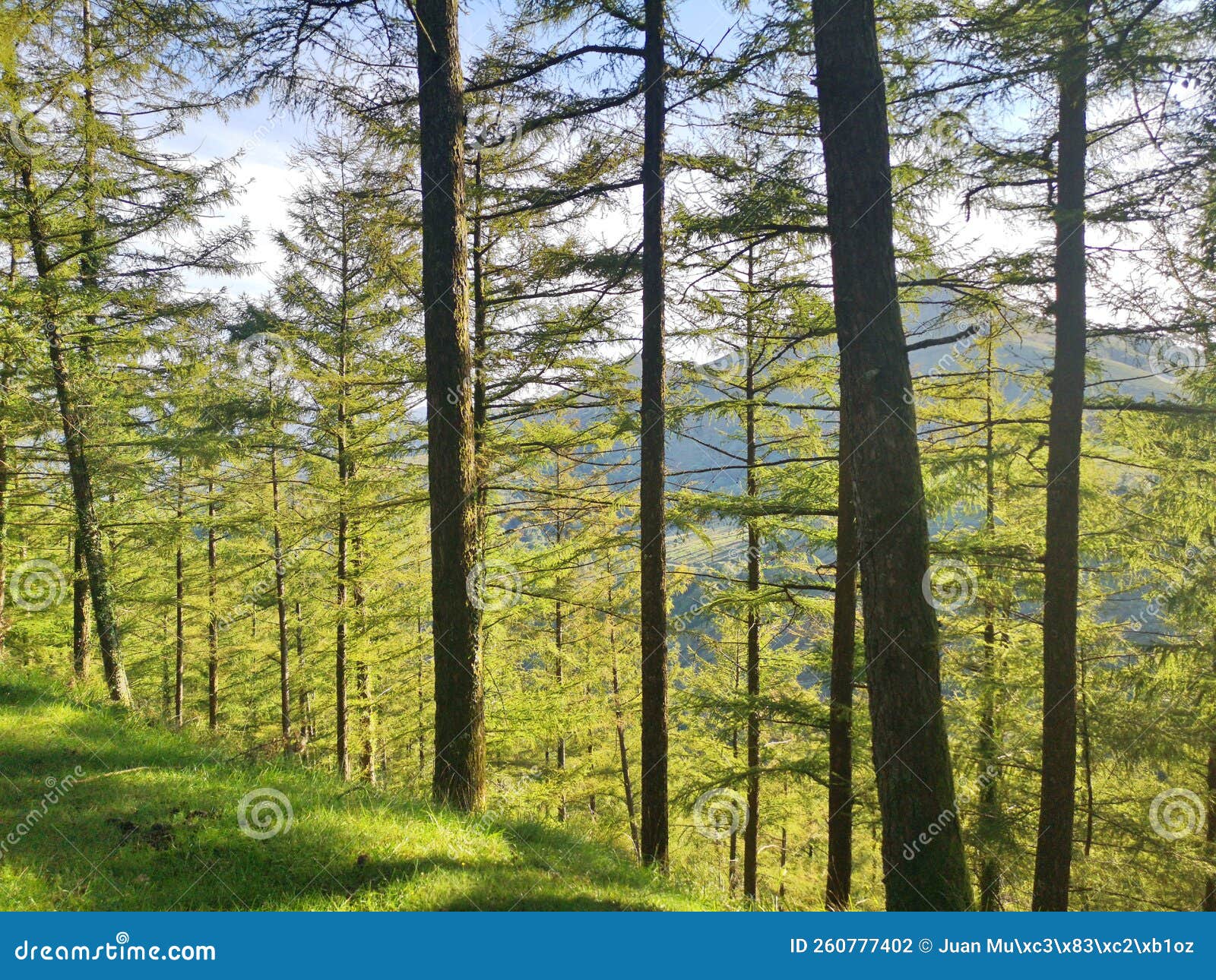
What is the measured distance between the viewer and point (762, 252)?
985 cm

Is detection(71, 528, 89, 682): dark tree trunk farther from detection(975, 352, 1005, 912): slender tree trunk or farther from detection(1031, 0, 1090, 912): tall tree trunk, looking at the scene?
detection(975, 352, 1005, 912): slender tree trunk

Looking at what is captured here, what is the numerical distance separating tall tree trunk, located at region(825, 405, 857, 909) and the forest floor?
400 cm

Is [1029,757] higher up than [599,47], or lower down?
lower down

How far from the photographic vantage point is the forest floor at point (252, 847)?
3801 millimetres

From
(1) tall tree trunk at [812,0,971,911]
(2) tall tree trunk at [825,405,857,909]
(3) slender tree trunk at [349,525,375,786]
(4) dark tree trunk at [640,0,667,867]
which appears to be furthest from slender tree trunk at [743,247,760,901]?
(3) slender tree trunk at [349,525,375,786]

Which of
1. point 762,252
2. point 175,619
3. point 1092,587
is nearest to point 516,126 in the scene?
point 762,252

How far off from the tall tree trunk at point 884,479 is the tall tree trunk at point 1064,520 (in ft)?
12.5

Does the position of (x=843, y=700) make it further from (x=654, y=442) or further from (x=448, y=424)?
(x=448, y=424)

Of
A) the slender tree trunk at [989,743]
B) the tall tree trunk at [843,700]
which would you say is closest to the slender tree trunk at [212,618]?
the tall tree trunk at [843,700]

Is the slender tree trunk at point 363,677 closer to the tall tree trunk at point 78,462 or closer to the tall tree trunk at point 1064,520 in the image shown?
the tall tree trunk at point 78,462

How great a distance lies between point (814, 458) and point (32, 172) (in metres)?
13.3

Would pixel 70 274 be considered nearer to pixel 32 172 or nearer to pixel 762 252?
pixel 32 172

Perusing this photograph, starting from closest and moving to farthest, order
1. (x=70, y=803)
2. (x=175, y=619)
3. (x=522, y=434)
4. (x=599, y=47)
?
(x=70, y=803) < (x=599, y=47) < (x=522, y=434) < (x=175, y=619)

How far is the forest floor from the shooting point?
12.5 ft
